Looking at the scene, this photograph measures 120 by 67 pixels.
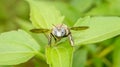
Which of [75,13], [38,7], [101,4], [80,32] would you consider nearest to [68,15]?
[75,13]

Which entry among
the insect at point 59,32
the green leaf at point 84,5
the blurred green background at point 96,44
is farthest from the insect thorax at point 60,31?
the green leaf at point 84,5

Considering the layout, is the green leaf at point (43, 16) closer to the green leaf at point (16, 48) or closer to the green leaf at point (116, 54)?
the green leaf at point (16, 48)

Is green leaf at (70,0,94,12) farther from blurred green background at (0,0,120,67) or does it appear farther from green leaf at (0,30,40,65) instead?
green leaf at (0,30,40,65)

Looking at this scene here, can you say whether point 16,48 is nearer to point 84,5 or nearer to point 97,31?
point 97,31

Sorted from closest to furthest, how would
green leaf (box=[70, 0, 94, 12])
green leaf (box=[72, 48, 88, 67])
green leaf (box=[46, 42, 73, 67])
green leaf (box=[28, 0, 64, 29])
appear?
green leaf (box=[46, 42, 73, 67])
green leaf (box=[28, 0, 64, 29])
green leaf (box=[72, 48, 88, 67])
green leaf (box=[70, 0, 94, 12])

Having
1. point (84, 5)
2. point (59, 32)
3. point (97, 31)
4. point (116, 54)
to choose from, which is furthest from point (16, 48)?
point (84, 5)

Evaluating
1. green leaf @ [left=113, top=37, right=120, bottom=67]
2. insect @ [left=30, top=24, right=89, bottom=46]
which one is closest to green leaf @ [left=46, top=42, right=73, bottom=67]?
insect @ [left=30, top=24, right=89, bottom=46]
